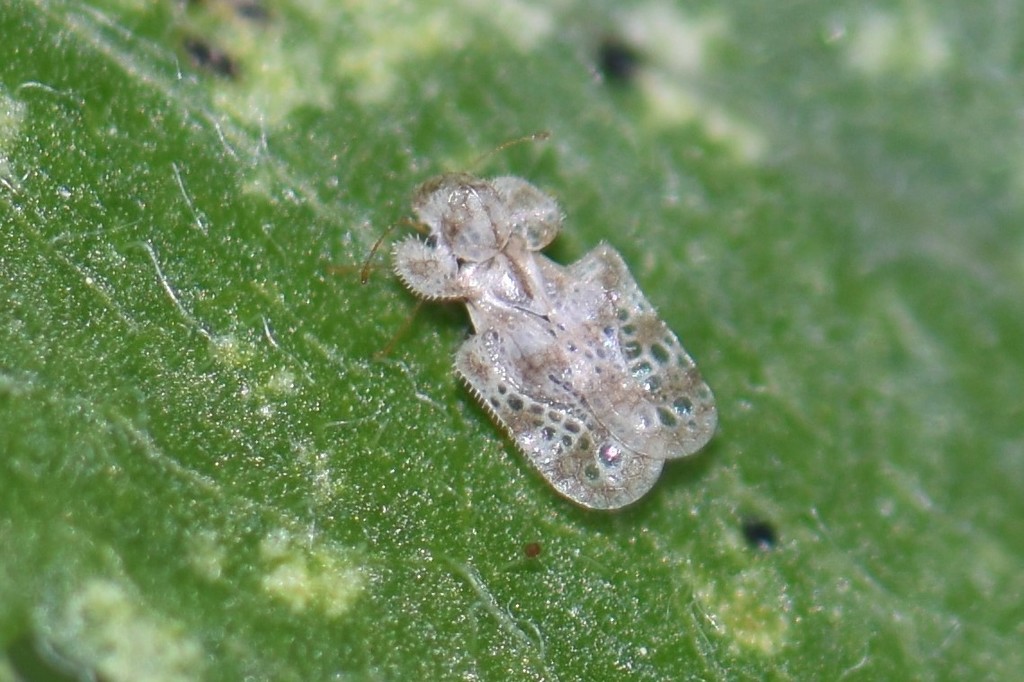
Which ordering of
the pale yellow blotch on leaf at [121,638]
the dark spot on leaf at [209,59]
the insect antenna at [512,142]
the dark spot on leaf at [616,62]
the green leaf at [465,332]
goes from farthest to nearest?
the dark spot on leaf at [616,62] < the insect antenna at [512,142] < the dark spot on leaf at [209,59] < the green leaf at [465,332] < the pale yellow blotch on leaf at [121,638]

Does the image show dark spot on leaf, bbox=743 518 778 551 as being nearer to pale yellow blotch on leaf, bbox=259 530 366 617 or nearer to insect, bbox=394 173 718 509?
insect, bbox=394 173 718 509

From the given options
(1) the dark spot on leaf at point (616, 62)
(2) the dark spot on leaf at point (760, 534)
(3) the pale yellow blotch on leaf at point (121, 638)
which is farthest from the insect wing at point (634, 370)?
(3) the pale yellow blotch on leaf at point (121, 638)

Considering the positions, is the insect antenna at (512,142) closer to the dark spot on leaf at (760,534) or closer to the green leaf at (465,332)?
the green leaf at (465,332)

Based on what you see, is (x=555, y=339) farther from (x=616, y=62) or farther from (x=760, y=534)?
(x=616, y=62)

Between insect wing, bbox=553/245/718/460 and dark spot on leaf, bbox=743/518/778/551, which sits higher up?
insect wing, bbox=553/245/718/460

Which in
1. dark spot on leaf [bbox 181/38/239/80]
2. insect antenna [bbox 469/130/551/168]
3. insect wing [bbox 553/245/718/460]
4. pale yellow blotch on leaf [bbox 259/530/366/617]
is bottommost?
insect wing [bbox 553/245/718/460]

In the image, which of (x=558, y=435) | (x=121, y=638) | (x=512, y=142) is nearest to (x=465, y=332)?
(x=558, y=435)

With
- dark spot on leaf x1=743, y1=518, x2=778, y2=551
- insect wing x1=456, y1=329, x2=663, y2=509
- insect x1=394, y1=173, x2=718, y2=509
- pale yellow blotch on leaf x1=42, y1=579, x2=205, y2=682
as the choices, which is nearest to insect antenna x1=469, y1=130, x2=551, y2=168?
insect x1=394, y1=173, x2=718, y2=509
